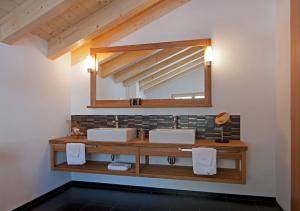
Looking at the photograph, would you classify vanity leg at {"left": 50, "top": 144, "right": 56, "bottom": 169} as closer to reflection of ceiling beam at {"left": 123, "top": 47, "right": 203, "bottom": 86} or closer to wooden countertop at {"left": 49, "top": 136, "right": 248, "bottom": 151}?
wooden countertop at {"left": 49, "top": 136, "right": 248, "bottom": 151}

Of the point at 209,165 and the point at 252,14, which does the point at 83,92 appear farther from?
the point at 252,14

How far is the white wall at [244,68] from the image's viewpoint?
2.78m

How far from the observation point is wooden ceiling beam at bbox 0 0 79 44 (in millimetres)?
2129

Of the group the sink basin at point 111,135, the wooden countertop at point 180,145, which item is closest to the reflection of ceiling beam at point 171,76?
the sink basin at point 111,135

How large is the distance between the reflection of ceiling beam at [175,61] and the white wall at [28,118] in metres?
1.12

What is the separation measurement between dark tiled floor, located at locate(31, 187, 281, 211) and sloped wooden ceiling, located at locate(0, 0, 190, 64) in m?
1.91

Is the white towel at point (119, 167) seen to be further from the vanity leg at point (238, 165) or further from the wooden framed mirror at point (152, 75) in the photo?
the vanity leg at point (238, 165)

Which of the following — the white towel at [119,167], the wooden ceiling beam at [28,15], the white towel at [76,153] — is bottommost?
the white towel at [119,167]

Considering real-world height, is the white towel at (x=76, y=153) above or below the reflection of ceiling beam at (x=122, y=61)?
below

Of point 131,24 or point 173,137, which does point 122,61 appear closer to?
point 131,24

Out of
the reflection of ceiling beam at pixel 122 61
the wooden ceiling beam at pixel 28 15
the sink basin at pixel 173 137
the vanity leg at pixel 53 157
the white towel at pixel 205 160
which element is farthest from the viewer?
the reflection of ceiling beam at pixel 122 61

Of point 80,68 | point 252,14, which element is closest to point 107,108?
point 80,68

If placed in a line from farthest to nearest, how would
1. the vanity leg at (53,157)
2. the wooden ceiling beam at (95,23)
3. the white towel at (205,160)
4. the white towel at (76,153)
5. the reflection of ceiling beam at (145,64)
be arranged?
the reflection of ceiling beam at (145,64), the vanity leg at (53,157), the white towel at (76,153), the wooden ceiling beam at (95,23), the white towel at (205,160)

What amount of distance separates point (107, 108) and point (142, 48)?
3.30ft
